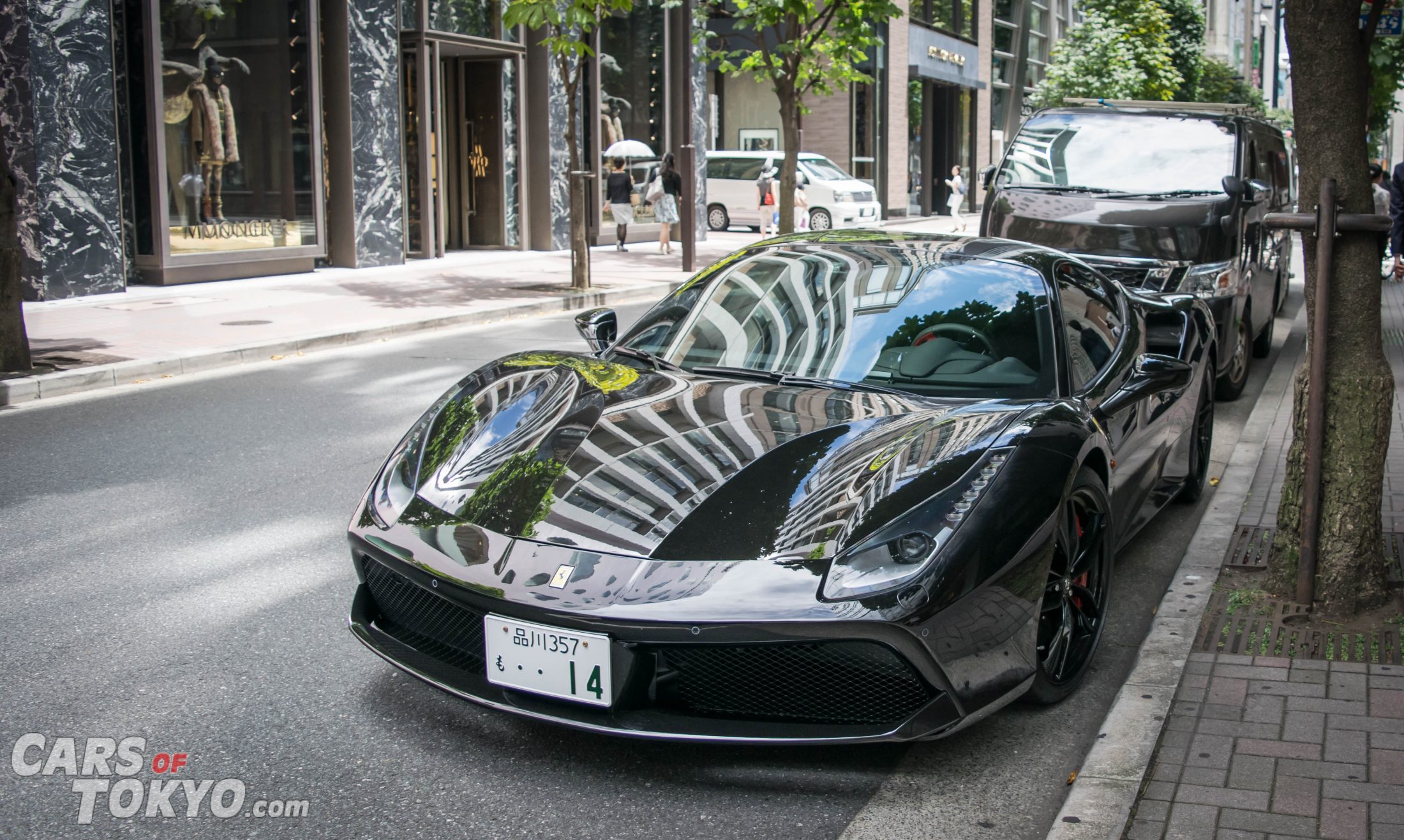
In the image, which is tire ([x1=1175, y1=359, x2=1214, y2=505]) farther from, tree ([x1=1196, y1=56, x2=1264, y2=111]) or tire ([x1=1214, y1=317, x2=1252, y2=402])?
tree ([x1=1196, y1=56, x2=1264, y2=111])

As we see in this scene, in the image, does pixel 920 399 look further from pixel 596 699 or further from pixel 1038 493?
pixel 596 699

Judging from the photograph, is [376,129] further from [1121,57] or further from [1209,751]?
[1121,57]

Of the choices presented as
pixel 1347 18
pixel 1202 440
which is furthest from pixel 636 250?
pixel 1347 18

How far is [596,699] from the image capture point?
3.16m

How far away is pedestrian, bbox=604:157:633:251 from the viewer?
78.5ft

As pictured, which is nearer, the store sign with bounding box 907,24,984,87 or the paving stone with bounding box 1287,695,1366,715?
the paving stone with bounding box 1287,695,1366,715

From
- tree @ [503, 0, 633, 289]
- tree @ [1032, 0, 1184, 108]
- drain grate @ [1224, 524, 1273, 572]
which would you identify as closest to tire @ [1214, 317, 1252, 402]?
drain grate @ [1224, 524, 1273, 572]

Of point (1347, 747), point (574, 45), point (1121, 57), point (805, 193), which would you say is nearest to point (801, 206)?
point (805, 193)

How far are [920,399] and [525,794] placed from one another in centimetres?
172

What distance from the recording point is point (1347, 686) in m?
3.91

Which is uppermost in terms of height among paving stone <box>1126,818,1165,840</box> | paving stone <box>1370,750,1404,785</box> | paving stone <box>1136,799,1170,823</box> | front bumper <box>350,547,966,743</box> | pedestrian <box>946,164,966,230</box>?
pedestrian <box>946,164,966,230</box>

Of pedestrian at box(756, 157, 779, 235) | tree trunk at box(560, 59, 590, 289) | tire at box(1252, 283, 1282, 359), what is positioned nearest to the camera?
tire at box(1252, 283, 1282, 359)

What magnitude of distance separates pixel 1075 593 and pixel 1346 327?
1.48 meters

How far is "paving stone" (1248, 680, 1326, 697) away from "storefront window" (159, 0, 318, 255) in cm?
1512
